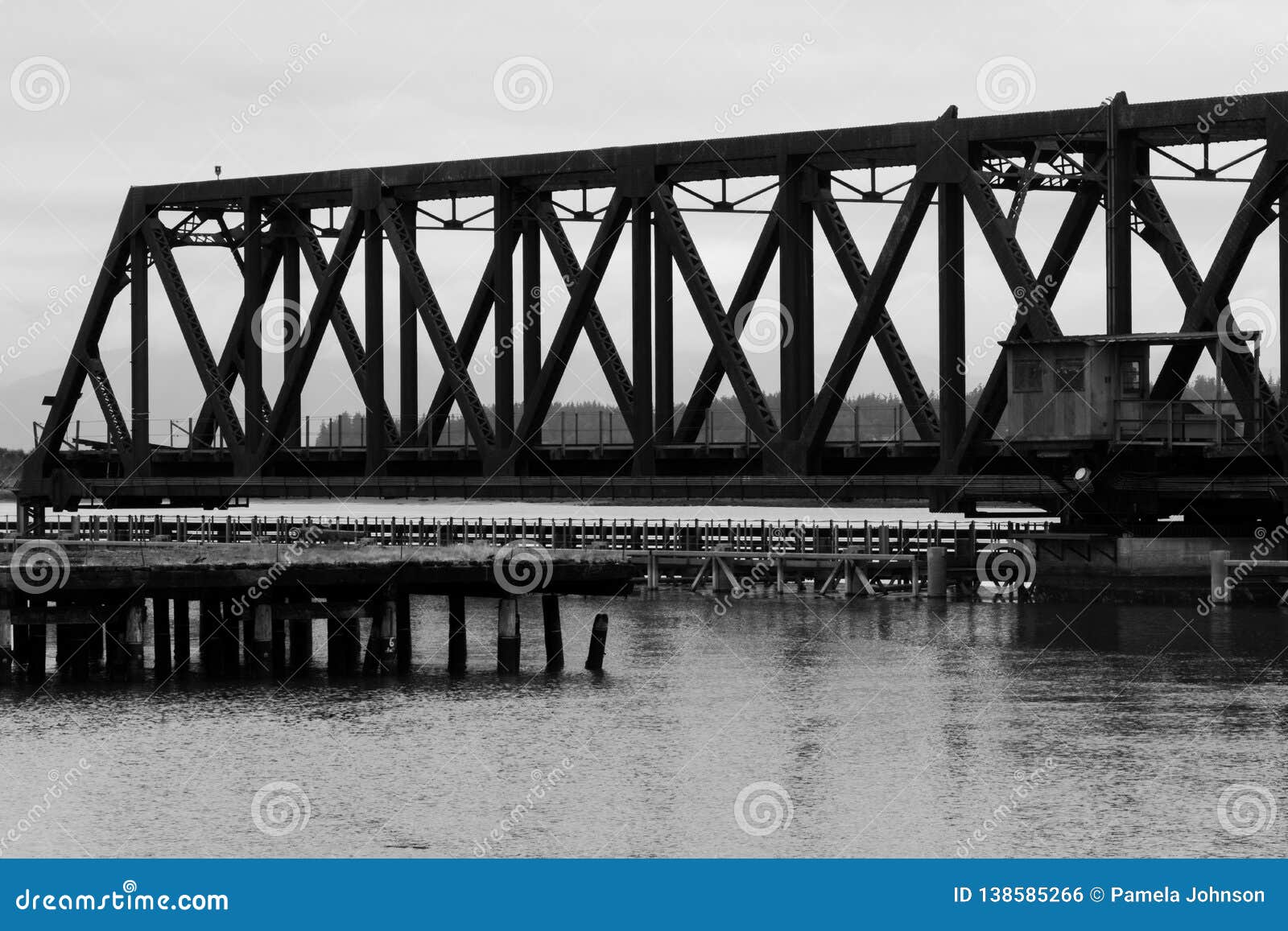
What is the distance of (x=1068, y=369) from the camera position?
5997 centimetres

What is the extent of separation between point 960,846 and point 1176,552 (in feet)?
104

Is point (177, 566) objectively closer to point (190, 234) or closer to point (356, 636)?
point (356, 636)

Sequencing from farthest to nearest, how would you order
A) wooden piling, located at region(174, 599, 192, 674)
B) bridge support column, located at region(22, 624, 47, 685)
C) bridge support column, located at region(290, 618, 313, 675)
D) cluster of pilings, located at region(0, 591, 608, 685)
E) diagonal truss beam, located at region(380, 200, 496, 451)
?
diagonal truss beam, located at region(380, 200, 496, 451) → bridge support column, located at region(290, 618, 313, 675) → wooden piling, located at region(174, 599, 192, 674) → cluster of pilings, located at region(0, 591, 608, 685) → bridge support column, located at region(22, 624, 47, 685)

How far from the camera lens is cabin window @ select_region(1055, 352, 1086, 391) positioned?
2359 inches

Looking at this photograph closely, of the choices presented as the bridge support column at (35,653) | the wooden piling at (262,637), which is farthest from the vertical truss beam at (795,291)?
the bridge support column at (35,653)

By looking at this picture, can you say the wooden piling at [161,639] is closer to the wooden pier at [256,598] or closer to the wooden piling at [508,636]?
the wooden pier at [256,598]

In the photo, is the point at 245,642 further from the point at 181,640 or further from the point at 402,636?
the point at 402,636

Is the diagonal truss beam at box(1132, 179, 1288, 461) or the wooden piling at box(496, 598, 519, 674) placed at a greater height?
the diagonal truss beam at box(1132, 179, 1288, 461)

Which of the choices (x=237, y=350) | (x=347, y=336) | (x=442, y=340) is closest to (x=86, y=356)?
(x=237, y=350)

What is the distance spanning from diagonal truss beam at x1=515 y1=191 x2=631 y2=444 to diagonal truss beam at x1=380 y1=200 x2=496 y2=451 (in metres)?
1.67

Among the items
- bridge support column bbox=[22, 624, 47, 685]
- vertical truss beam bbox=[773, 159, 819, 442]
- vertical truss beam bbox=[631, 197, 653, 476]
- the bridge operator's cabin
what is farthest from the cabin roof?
bridge support column bbox=[22, 624, 47, 685]

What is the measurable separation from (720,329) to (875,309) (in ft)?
13.1

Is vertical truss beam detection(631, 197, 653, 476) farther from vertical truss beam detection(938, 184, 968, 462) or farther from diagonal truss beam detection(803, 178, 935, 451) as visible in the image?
vertical truss beam detection(938, 184, 968, 462)

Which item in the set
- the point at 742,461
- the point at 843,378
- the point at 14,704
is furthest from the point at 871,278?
the point at 14,704
